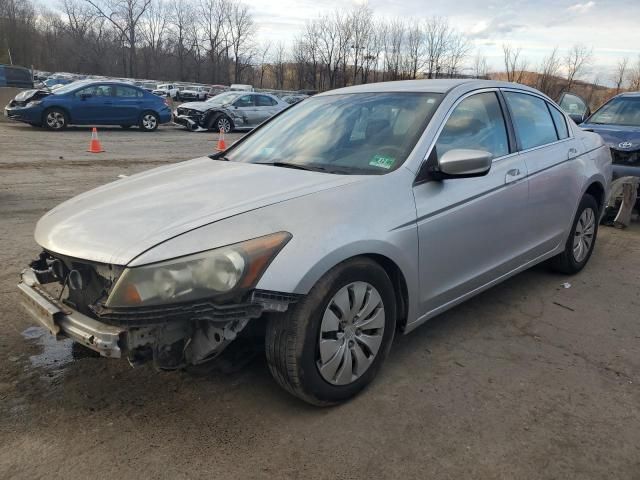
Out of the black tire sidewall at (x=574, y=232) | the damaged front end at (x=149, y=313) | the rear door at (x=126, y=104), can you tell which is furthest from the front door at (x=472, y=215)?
the rear door at (x=126, y=104)

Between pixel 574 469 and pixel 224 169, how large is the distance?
2.51 m

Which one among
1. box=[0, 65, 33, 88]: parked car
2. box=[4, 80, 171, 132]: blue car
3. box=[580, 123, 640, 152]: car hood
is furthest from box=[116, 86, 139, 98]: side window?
box=[580, 123, 640, 152]: car hood

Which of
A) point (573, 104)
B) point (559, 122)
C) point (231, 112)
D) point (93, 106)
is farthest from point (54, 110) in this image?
point (559, 122)

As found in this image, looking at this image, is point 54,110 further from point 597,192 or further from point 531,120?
point 597,192

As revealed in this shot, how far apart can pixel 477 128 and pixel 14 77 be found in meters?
30.7

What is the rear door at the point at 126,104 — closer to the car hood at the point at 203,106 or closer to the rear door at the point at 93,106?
the rear door at the point at 93,106

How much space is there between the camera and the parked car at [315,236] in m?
2.32

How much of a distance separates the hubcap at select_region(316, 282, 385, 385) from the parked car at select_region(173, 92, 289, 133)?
17198 millimetres

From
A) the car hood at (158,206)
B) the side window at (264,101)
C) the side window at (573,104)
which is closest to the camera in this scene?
the car hood at (158,206)

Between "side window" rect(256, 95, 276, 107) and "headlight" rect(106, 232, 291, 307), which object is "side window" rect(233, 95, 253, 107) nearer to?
"side window" rect(256, 95, 276, 107)

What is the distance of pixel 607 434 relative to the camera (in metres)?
2.62

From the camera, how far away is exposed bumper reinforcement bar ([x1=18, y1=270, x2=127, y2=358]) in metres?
2.28

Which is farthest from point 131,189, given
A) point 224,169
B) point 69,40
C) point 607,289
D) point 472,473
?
point 69,40

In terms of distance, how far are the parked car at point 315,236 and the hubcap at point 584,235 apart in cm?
89
